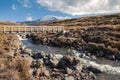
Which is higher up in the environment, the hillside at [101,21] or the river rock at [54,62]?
the hillside at [101,21]

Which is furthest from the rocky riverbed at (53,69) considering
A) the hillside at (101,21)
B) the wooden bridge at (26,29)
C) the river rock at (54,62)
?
the hillside at (101,21)

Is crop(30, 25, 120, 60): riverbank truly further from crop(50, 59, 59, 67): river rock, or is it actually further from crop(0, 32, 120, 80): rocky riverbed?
crop(50, 59, 59, 67): river rock

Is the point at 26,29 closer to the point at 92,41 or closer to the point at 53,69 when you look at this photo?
the point at 92,41

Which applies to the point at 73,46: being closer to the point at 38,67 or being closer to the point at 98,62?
the point at 98,62

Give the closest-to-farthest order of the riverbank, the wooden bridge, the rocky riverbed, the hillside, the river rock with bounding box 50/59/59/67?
the rocky riverbed < the river rock with bounding box 50/59/59/67 < the riverbank < the wooden bridge < the hillside

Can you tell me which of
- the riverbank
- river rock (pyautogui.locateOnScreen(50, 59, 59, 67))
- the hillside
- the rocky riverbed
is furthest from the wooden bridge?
the hillside

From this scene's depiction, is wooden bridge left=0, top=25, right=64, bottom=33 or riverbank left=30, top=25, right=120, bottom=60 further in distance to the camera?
wooden bridge left=0, top=25, right=64, bottom=33

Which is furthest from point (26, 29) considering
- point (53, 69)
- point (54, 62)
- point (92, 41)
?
point (53, 69)

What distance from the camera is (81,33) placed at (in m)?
70.9

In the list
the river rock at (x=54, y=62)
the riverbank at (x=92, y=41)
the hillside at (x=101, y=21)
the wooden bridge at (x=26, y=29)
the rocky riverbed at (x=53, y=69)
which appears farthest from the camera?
the hillside at (x=101, y=21)

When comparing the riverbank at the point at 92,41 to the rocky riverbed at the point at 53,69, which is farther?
the riverbank at the point at 92,41

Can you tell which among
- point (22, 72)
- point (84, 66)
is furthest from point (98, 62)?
point (22, 72)

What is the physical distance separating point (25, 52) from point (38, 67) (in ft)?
41.6

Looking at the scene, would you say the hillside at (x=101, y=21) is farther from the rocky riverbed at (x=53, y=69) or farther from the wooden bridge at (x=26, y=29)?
the rocky riverbed at (x=53, y=69)
